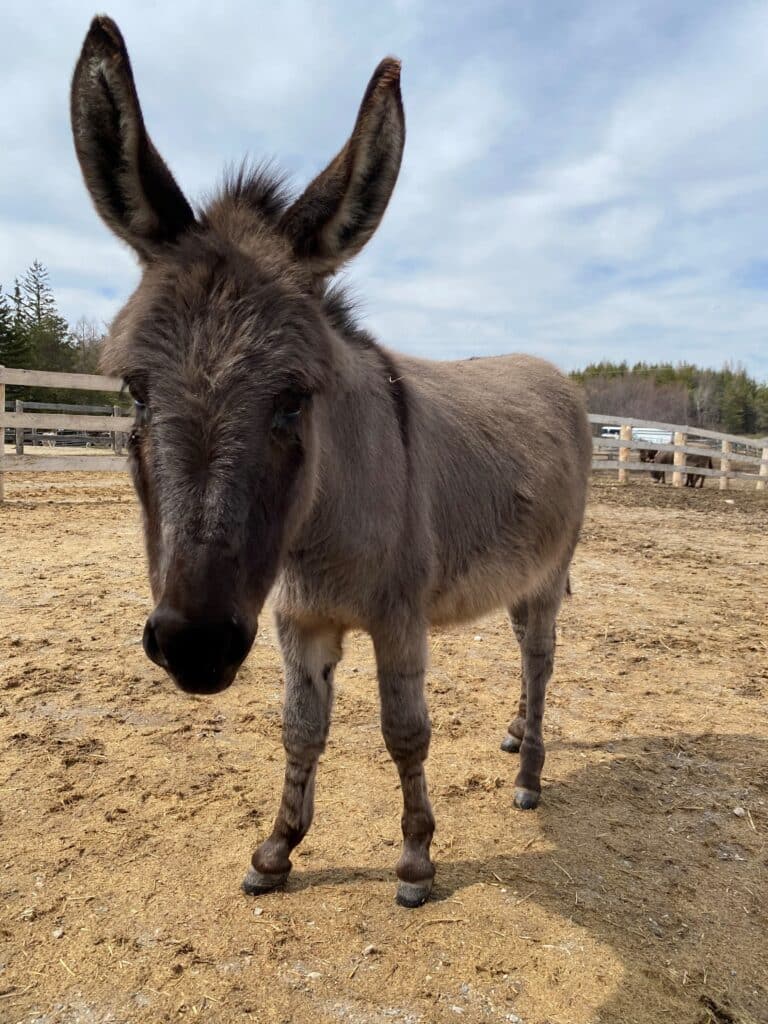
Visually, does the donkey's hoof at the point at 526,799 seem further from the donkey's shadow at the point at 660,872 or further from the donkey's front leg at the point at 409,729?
the donkey's front leg at the point at 409,729

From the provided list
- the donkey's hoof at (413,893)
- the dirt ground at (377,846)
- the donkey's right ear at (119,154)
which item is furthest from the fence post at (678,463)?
the donkey's right ear at (119,154)

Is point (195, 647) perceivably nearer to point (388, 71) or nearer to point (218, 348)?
point (218, 348)

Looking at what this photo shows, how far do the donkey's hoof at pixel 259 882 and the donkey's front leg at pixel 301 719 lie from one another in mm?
134

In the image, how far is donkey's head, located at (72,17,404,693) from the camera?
1669mm

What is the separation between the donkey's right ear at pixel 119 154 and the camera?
1.93 m

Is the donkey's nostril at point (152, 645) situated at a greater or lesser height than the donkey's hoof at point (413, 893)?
greater

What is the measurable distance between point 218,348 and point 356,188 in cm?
79

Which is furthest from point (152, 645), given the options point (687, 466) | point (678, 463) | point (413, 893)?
point (687, 466)

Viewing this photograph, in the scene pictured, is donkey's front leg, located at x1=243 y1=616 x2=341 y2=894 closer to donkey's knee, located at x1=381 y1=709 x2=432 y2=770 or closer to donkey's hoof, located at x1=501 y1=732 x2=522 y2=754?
donkey's knee, located at x1=381 y1=709 x2=432 y2=770

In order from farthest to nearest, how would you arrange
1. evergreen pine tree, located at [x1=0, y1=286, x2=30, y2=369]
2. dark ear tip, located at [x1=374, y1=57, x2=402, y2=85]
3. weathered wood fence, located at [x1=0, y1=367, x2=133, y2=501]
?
evergreen pine tree, located at [x1=0, y1=286, x2=30, y2=369], weathered wood fence, located at [x1=0, y1=367, x2=133, y2=501], dark ear tip, located at [x1=374, y1=57, x2=402, y2=85]

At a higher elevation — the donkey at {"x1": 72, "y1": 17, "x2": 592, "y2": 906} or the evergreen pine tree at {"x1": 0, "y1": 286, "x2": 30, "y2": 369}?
the evergreen pine tree at {"x1": 0, "y1": 286, "x2": 30, "y2": 369}

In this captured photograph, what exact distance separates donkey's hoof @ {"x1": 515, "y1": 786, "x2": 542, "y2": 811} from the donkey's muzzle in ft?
8.00

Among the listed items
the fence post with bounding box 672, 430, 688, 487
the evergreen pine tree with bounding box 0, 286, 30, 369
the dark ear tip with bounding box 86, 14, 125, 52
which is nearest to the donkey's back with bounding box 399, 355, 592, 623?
the dark ear tip with bounding box 86, 14, 125, 52

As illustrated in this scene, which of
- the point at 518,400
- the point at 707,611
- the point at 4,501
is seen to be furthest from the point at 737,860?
the point at 4,501
